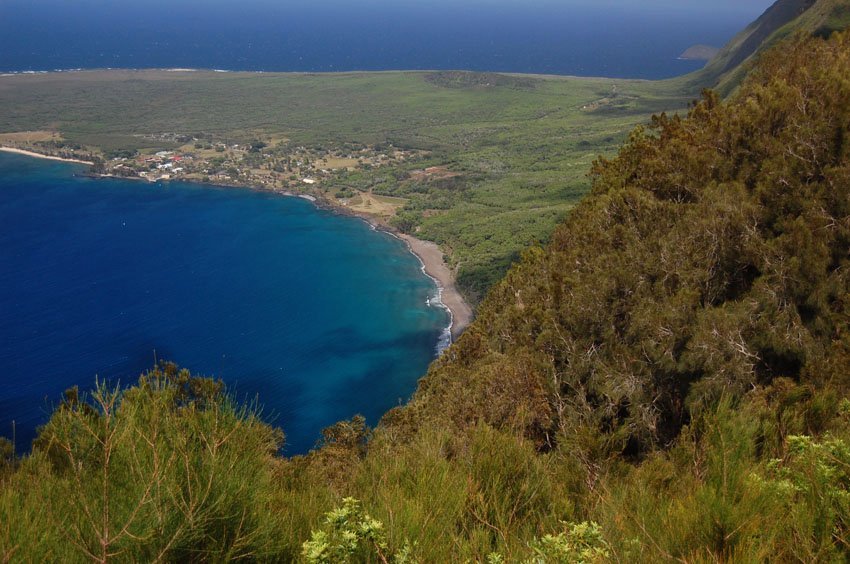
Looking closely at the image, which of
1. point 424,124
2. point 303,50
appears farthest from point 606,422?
point 303,50

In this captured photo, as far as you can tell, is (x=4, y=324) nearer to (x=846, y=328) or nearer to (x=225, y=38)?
(x=846, y=328)

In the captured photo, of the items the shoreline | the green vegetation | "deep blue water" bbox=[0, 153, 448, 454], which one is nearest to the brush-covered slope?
the green vegetation

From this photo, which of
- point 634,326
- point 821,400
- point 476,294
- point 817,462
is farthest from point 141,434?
point 476,294

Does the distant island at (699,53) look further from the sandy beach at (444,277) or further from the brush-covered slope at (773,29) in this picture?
the sandy beach at (444,277)

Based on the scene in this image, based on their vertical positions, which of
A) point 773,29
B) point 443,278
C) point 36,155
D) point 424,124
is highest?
point 773,29

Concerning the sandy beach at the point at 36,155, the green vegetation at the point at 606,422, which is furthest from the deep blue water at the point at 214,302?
the green vegetation at the point at 606,422

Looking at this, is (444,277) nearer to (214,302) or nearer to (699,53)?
(214,302)

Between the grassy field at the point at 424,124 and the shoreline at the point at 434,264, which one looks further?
the grassy field at the point at 424,124

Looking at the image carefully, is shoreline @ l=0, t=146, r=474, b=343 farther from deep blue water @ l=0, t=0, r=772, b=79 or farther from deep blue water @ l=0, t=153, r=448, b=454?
deep blue water @ l=0, t=0, r=772, b=79
